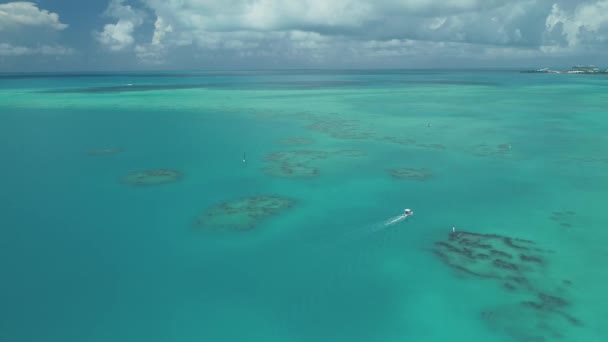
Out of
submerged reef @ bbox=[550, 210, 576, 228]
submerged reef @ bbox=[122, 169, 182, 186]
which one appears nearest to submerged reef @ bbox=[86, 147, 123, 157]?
submerged reef @ bbox=[122, 169, 182, 186]

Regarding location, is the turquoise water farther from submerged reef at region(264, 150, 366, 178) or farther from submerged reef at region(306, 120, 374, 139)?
submerged reef at region(306, 120, 374, 139)

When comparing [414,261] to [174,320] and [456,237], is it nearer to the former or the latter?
[456,237]

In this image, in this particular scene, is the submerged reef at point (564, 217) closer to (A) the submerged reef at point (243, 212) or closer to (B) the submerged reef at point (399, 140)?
(A) the submerged reef at point (243, 212)

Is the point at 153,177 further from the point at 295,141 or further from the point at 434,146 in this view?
the point at 434,146

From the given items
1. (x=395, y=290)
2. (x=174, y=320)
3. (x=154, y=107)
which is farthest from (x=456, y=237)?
(x=154, y=107)

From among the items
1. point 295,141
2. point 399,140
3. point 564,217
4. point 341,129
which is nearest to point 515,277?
point 564,217

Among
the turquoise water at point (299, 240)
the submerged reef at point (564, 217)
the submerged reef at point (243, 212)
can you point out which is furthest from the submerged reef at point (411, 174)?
the submerged reef at point (243, 212)
